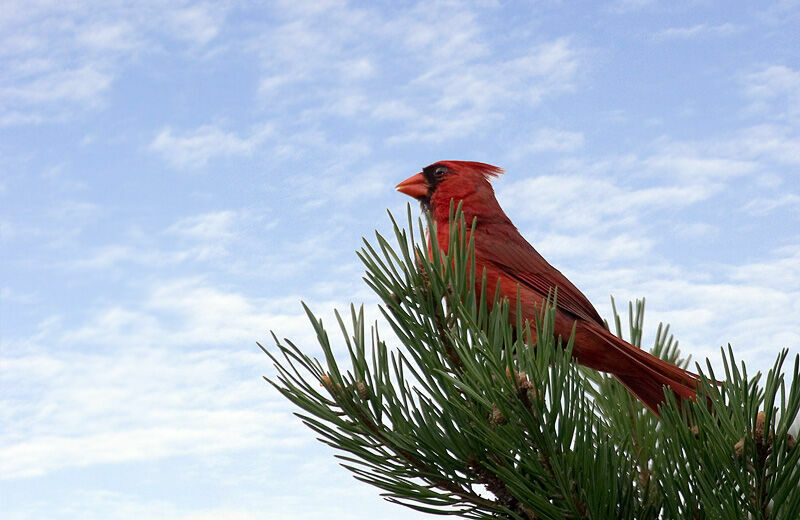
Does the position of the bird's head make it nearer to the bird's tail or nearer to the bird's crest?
the bird's crest

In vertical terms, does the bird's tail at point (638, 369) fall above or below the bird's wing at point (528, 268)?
below

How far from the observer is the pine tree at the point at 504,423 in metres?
1.32

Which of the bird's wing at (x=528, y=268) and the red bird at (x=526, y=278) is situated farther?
the bird's wing at (x=528, y=268)

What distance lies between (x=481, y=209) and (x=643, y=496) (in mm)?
1269

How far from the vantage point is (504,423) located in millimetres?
1367

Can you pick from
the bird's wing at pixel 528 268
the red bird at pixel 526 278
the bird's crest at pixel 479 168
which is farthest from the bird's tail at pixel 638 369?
the bird's crest at pixel 479 168

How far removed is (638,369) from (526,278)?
46 centimetres

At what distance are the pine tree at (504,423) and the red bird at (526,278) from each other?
0.65ft

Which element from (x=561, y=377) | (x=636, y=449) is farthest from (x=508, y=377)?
(x=636, y=449)

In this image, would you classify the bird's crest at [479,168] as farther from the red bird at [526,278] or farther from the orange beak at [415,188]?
the orange beak at [415,188]

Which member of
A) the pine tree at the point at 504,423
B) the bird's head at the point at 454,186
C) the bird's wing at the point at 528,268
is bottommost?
the pine tree at the point at 504,423

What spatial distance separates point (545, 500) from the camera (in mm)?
1363

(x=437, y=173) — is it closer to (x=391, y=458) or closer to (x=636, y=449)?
(x=636, y=449)

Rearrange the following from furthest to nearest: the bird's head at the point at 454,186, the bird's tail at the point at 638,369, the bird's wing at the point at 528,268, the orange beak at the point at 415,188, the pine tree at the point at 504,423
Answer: the orange beak at the point at 415,188 < the bird's head at the point at 454,186 < the bird's wing at the point at 528,268 < the bird's tail at the point at 638,369 < the pine tree at the point at 504,423
